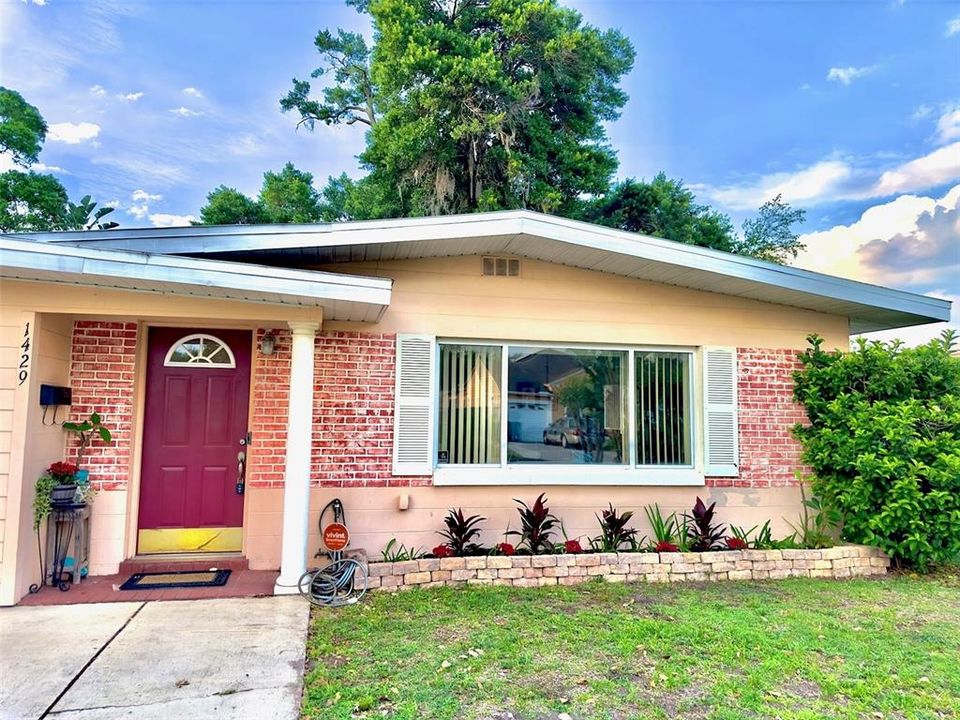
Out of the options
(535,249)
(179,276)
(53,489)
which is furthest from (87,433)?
(535,249)

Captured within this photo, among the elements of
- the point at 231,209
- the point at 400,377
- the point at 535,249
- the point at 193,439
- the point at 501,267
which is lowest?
the point at 193,439

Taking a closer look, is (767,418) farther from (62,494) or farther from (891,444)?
(62,494)

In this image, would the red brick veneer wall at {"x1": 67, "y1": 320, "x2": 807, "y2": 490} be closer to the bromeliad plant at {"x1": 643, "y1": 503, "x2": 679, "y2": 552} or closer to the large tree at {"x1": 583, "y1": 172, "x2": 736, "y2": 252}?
the bromeliad plant at {"x1": 643, "y1": 503, "x2": 679, "y2": 552}

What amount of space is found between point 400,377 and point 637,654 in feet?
9.85

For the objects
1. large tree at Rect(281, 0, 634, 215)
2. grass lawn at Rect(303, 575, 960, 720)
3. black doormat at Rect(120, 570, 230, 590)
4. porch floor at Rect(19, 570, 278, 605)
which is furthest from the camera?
large tree at Rect(281, 0, 634, 215)

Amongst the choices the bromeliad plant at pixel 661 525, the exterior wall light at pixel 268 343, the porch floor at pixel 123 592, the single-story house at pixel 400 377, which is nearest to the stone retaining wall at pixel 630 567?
the bromeliad plant at pixel 661 525

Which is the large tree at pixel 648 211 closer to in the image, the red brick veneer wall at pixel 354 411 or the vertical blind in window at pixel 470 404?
the vertical blind in window at pixel 470 404

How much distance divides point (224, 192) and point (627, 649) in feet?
52.9

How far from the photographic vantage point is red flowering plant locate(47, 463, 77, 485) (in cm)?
438

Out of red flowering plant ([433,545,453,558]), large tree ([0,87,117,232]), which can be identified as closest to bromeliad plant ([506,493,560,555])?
red flowering plant ([433,545,453,558])

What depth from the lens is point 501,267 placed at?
5.52 m

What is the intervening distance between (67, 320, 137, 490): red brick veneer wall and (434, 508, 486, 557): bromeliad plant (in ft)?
9.29

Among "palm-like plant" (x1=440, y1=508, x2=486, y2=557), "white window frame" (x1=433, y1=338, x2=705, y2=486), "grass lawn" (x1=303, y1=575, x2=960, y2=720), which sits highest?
"white window frame" (x1=433, y1=338, x2=705, y2=486)

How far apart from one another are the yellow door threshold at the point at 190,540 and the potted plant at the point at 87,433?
74 centimetres
